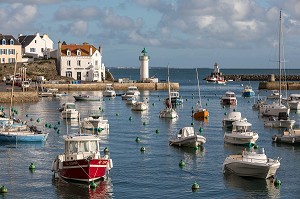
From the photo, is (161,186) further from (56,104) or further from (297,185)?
(56,104)

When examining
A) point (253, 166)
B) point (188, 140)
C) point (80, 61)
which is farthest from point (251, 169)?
point (80, 61)

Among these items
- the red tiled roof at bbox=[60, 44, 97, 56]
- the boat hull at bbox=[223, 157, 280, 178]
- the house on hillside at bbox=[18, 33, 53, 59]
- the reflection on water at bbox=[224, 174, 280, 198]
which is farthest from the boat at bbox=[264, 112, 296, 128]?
the house on hillside at bbox=[18, 33, 53, 59]

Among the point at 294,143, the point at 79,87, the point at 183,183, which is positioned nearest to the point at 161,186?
the point at 183,183

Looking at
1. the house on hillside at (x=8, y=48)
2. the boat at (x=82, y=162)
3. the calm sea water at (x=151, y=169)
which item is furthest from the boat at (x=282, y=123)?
the house on hillside at (x=8, y=48)

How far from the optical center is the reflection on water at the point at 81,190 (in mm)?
39844

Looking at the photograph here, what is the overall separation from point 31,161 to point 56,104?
6583 cm

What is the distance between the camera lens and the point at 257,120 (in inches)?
3516

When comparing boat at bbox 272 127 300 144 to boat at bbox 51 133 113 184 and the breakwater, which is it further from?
the breakwater

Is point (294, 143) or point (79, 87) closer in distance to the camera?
point (294, 143)

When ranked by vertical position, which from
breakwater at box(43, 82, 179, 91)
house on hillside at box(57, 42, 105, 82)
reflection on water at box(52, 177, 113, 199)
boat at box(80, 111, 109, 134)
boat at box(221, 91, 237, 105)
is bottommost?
reflection on water at box(52, 177, 113, 199)

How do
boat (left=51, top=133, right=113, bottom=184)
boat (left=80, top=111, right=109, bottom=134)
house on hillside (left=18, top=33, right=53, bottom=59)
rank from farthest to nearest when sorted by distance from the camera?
1. house on hillside (left=18, top=33, right=53, bottom=59)
2. boat (left=80, top=111, right=109, bottom=134)
3. boat (left=51, top=133, right=113, bottom=184)

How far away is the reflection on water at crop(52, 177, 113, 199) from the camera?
131 ft

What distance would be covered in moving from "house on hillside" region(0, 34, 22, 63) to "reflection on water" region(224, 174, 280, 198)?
125256 millimetres

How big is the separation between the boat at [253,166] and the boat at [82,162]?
8857 millimetres
